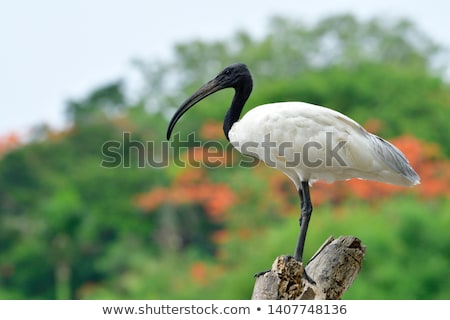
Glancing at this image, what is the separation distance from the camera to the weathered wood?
7.36 meters

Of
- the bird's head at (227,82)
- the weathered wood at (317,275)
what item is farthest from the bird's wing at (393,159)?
the bird's head at (227,82)

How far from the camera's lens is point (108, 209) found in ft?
111

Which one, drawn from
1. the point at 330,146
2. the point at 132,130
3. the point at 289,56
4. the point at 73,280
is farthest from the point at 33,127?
the point at 330,146

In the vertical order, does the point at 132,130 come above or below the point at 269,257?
above

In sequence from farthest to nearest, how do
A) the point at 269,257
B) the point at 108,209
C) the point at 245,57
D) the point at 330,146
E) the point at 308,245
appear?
the point at 245,57 < the point at 108,209 < the point at 269,257 < the point at 308,245 < the point at 330,146

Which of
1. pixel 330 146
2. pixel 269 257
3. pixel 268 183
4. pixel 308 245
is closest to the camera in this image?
pixel 330 146

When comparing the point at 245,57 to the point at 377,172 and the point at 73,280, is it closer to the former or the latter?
the point at 73,280

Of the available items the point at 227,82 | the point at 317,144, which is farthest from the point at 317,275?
the point at 227,82

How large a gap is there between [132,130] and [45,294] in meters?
7.80

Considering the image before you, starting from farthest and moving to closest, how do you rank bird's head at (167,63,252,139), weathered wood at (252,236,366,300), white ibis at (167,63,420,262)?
1. bird's head at (167,63,252,139)
2. white ibis at (167,63,420,262)
3. weathered wood at (252,236,366,300)
